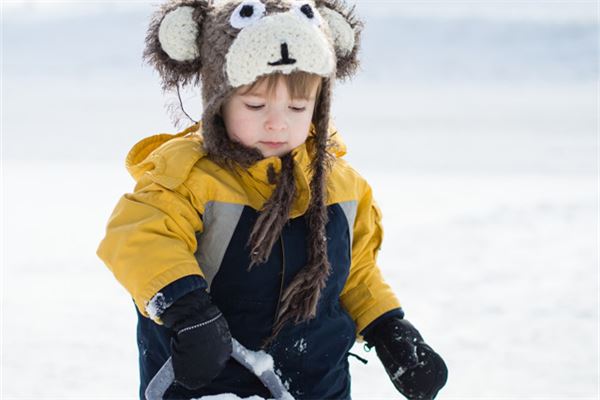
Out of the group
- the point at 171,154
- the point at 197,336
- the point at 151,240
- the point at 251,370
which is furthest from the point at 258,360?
the point at 171,154

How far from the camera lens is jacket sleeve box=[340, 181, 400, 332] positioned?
6.32 feet

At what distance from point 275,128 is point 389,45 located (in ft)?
43.3

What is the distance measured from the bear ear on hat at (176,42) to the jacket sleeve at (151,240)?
27cm

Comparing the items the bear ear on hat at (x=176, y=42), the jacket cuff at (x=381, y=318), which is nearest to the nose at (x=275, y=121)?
the bear ear on hat at (x=176, y=42)

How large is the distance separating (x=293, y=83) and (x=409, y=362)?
0.66 metres

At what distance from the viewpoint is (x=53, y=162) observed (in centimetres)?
660

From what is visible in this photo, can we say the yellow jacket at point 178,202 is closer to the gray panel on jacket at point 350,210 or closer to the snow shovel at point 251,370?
the gray panel on jacket at point 350,210

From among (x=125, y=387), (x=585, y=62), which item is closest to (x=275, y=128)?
(x=125, y=387)

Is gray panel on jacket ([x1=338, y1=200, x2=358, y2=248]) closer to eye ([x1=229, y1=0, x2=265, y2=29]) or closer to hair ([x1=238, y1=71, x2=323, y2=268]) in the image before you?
hair ([x1=238, y1=71, x2=323, y2=268])

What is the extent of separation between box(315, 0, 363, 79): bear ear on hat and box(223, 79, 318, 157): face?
0.17 m

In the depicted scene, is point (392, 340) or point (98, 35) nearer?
point (392, 340)

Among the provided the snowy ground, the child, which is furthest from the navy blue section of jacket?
the snowy ground

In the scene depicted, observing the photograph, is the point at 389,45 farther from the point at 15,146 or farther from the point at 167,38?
the point at 167,38

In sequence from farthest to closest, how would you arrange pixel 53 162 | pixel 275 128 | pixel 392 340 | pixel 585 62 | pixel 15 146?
pixel 585 62
pixel 15 146
pixel 53 162
pixel 392 340
pixel 275 128
